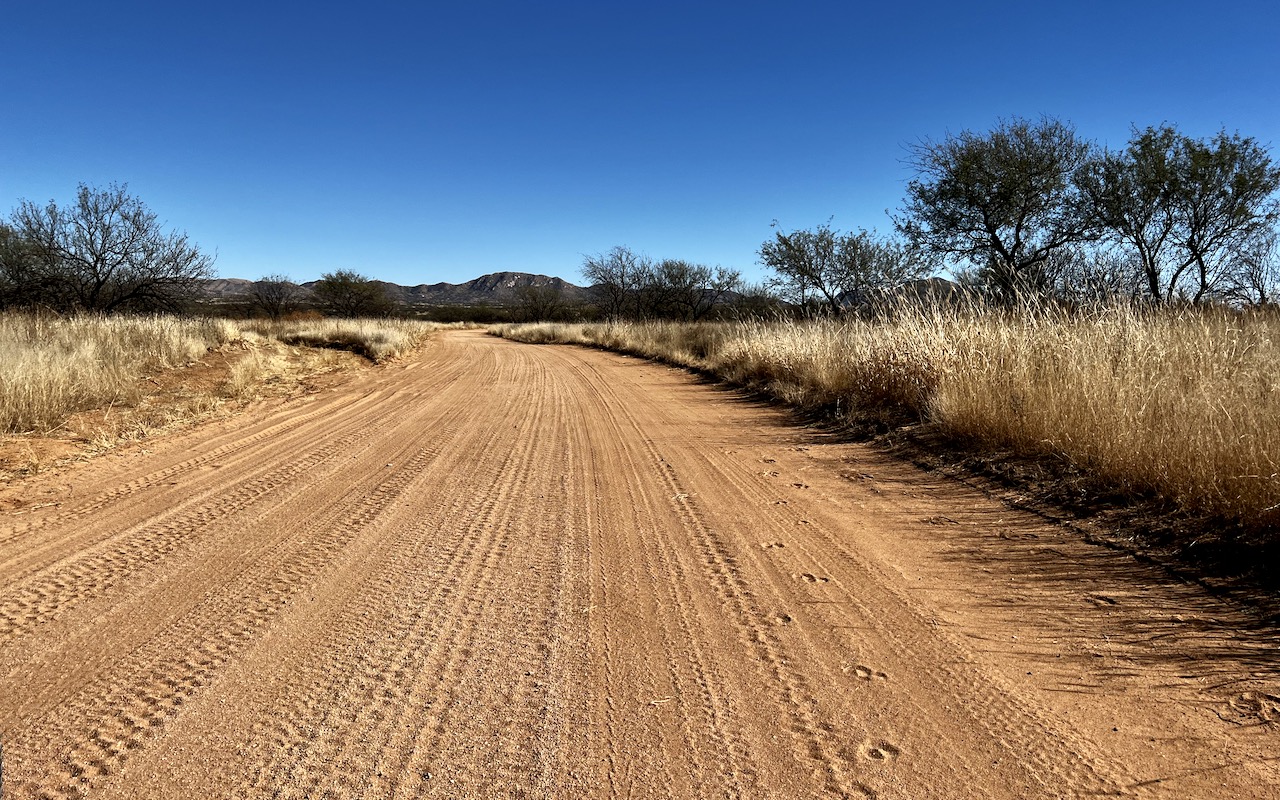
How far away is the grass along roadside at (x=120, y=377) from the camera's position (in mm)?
6281

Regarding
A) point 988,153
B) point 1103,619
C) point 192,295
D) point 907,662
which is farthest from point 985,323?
point 192,295

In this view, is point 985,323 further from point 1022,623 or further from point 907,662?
point 907,662

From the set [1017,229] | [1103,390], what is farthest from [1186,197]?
[1103,390]

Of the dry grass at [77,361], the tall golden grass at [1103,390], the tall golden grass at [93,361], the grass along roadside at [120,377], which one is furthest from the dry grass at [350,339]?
the tall golden grass at [1103,390]

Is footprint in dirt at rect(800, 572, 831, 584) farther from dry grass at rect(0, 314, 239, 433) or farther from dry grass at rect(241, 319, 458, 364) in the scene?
dry grass at rect(241, 319, 458, 364)

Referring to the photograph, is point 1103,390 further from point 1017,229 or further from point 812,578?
point 1017,229

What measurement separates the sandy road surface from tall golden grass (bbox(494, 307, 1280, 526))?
0.83 metres

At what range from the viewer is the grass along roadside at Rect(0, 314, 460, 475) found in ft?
20.6

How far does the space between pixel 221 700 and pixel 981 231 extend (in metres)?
19.3

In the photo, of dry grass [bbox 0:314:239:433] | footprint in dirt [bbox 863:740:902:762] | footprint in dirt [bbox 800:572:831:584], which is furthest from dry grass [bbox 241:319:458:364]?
footprint in dirt [bbox 863:740:902:762]

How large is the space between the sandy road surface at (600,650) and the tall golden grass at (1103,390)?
0.83 m

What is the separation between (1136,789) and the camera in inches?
70.2

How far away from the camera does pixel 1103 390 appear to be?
471 centimetres

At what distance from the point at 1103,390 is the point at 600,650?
4.49 metres
